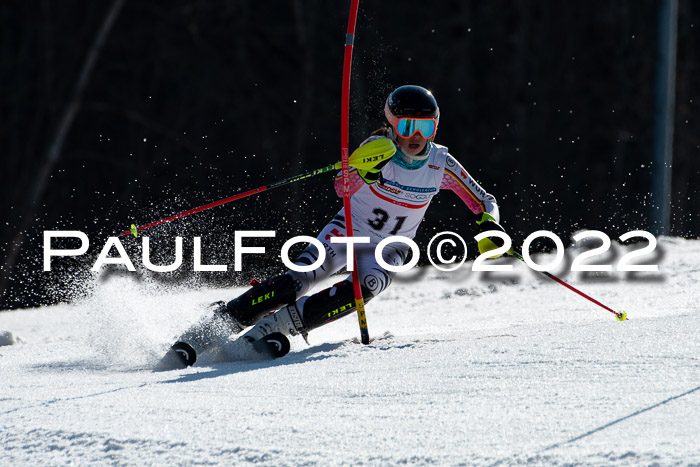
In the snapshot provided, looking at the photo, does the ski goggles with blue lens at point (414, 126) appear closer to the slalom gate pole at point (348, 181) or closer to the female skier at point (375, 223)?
the female skier at point (375, 223)

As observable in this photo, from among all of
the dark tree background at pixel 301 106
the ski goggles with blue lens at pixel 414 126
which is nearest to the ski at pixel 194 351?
the ski goggles with blue lens at pixel 414 126

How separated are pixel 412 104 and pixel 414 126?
4.1 inches

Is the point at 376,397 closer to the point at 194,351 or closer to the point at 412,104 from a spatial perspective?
the point at 194,351

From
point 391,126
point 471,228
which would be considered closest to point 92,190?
point 471,228

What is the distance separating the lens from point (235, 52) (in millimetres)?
16500

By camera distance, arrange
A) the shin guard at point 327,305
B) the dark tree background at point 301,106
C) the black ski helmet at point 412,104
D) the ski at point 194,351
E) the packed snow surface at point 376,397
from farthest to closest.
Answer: the dark tree background at point 301,106 → the black ski helmet at point 412,104 → the shin guard at point 327,305 → the ski at point 194,351 → the packed snow surface at point 376,397

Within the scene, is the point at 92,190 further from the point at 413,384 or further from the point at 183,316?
the point at 413,384

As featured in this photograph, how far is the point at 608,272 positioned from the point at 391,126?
2915mm

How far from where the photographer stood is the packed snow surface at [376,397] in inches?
82.4

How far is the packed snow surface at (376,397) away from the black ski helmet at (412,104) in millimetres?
1036

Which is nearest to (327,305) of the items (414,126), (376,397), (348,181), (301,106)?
(348,181)

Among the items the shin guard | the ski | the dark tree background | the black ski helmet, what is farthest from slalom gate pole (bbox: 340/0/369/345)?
the dark tree background

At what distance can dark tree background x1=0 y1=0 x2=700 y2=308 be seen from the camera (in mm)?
14898

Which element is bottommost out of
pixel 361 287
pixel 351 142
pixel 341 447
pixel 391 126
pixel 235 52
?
pixel 341 447
